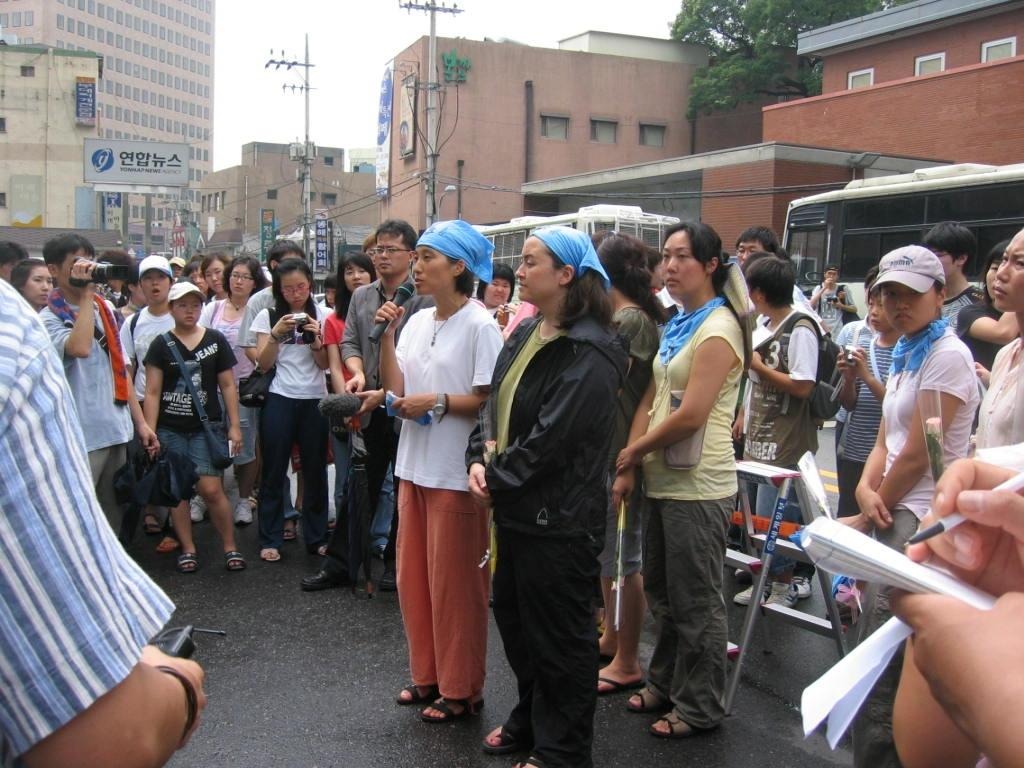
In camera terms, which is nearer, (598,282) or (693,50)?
(598,282)

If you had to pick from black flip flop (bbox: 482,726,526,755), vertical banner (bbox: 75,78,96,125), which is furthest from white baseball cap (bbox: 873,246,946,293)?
vertical banner (bbox: 75,78,96,125)

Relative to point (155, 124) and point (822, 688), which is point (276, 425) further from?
point (155, 124)

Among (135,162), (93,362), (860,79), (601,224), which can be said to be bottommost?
(93,362)

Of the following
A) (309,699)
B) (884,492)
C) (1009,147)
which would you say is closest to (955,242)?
(884,492)

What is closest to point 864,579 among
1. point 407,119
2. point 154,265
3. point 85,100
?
point 154,265

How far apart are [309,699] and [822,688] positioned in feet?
10.2

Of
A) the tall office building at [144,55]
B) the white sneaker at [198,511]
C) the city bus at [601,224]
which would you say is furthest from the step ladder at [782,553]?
the tall office building at [144,55]

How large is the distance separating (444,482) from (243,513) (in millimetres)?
3708

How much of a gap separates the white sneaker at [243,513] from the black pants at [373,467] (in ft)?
5.66

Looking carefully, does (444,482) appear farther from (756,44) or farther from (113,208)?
(113,208)

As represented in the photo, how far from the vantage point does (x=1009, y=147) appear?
23547mm

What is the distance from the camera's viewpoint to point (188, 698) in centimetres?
134

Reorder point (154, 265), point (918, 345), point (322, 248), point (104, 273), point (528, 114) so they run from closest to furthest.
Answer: point (918, 345) < point (104, 273) < point (154, 265) < point (322, 248) < point (528, 114)

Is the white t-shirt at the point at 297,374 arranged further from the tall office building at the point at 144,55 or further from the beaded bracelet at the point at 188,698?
the tall office building at the point at 144,55
